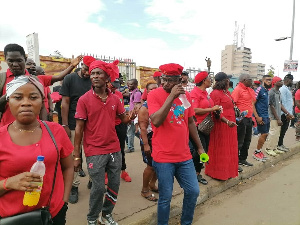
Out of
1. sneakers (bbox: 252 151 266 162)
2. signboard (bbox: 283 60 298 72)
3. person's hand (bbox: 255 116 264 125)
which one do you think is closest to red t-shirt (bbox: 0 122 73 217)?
person's hand (bbox: 255 116 264 125)

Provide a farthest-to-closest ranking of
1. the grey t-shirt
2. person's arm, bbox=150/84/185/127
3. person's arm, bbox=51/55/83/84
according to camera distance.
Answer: the grey t-shirt < person's arm, bbox=51/55/83/84 < person's arm, bbox=150/84/185/127

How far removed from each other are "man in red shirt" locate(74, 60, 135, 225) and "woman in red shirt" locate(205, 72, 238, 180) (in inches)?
89.2

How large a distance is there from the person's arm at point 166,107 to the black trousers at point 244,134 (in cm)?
325

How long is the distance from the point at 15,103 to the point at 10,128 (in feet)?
0.61

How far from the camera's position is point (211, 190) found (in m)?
4.45

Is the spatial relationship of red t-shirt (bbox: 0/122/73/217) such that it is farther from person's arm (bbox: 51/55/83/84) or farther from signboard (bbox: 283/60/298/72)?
signboard (bbox: 283/60/298/72)

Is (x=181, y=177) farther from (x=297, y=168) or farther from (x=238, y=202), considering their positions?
(x=297, y=168)

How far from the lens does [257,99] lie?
6.12 m

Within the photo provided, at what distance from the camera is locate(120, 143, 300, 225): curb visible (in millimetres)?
3281

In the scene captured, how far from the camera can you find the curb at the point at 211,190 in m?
3.28

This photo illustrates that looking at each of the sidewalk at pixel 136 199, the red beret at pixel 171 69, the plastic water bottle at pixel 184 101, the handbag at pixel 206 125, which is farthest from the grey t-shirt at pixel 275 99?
the red beret at pixel 171 69

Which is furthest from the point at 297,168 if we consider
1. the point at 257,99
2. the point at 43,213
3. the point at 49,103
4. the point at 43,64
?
the point at 43,64

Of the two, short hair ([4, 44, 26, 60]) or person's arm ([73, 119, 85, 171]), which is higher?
short hair ([4, 44, 26, 60])

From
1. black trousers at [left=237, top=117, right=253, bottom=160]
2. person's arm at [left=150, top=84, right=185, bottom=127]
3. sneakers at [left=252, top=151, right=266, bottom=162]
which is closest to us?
person's arm at [left=150, top=84, right=185, bottom=127]
